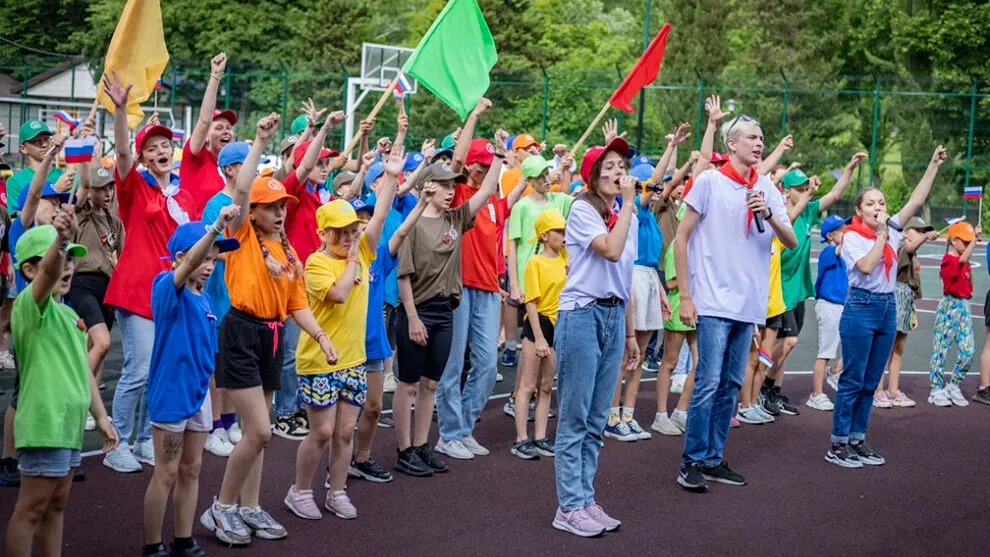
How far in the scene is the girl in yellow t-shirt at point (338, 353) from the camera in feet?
22.0

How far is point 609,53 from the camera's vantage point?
60344mm

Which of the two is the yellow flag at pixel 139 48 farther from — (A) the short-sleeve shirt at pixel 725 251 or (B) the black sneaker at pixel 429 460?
(A) the short-sleeve shirt at pixel 725 251

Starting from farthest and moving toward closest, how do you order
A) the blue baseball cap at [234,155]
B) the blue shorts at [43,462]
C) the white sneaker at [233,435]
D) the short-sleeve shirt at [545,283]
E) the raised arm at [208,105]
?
1. the short-sleeve shirt at [545,283]
2. the white sneaker at [233,435]
3. the blue baseball cap at [234,155]
4. the raised arm at [208,105]
5. the blue shorts at [43,462]

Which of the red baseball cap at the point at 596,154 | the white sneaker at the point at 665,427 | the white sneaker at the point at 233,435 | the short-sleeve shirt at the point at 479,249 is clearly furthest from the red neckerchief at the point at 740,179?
the white sneaker at the point at 233,435

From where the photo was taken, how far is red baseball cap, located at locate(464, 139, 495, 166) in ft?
28.9

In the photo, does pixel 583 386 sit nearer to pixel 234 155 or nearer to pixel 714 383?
pixel 714 383

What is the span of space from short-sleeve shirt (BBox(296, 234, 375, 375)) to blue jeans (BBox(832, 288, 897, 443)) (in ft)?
12.4

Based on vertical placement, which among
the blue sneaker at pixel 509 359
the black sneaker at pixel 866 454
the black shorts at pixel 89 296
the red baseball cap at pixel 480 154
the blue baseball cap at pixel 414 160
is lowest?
the blue sneaker at pixel 509 359

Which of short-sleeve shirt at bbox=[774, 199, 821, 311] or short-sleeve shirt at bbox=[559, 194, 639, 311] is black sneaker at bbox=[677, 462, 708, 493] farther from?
short-sleeve shirt at bbox=[774, 199, 821, 311]

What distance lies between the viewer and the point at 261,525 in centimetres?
642

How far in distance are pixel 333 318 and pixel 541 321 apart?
237cm

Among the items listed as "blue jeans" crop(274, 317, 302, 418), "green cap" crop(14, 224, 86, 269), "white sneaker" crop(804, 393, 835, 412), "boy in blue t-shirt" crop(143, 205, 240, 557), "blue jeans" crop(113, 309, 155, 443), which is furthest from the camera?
"white sneaker" crop(804, 393, 835, 412)

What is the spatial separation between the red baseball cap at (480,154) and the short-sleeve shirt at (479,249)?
205 millimetres

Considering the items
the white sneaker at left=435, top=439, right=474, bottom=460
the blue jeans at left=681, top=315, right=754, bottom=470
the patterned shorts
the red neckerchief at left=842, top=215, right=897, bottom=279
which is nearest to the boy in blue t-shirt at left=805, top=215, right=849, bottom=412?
the red neckerchief at left=842, top=215, right=897, bottom=279
